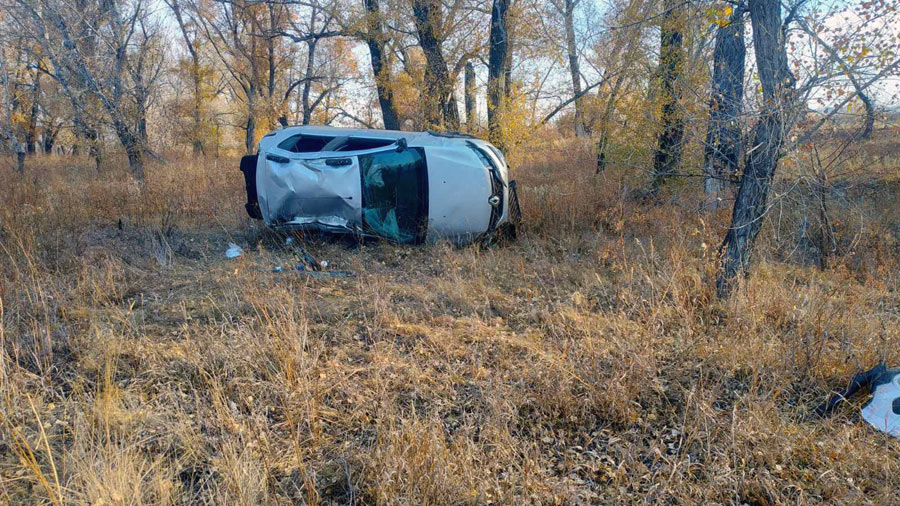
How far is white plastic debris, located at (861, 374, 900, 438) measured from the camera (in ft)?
9.74

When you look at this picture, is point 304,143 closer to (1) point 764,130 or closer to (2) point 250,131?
(1) point 764,130

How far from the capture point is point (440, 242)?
6.83m

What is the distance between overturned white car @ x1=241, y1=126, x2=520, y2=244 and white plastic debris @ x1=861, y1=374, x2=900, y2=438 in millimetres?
4516

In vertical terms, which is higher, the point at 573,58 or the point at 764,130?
the point at 573,58

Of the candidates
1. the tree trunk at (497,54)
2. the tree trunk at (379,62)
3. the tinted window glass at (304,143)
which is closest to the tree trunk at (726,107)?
the tinted window glass at (304,143)

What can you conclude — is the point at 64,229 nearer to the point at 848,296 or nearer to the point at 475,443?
the point at 475,443

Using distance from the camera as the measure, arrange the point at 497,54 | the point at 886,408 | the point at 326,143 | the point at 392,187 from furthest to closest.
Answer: the point at 497,54, the point at 326,143, the point at 392,187, the point at 886,408

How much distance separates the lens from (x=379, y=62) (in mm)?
13273

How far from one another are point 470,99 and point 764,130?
979cm

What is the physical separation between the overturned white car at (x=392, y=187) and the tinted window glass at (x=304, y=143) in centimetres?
4

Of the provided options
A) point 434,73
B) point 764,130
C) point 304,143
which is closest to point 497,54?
point 434,73

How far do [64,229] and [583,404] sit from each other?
7.16 m

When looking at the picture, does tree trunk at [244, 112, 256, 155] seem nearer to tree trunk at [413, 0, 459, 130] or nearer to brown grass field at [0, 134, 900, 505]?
tree trunk at [413, 0, 459, 130]

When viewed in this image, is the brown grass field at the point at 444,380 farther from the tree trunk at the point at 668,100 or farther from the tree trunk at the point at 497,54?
the tree trunk at the point at 497,54
